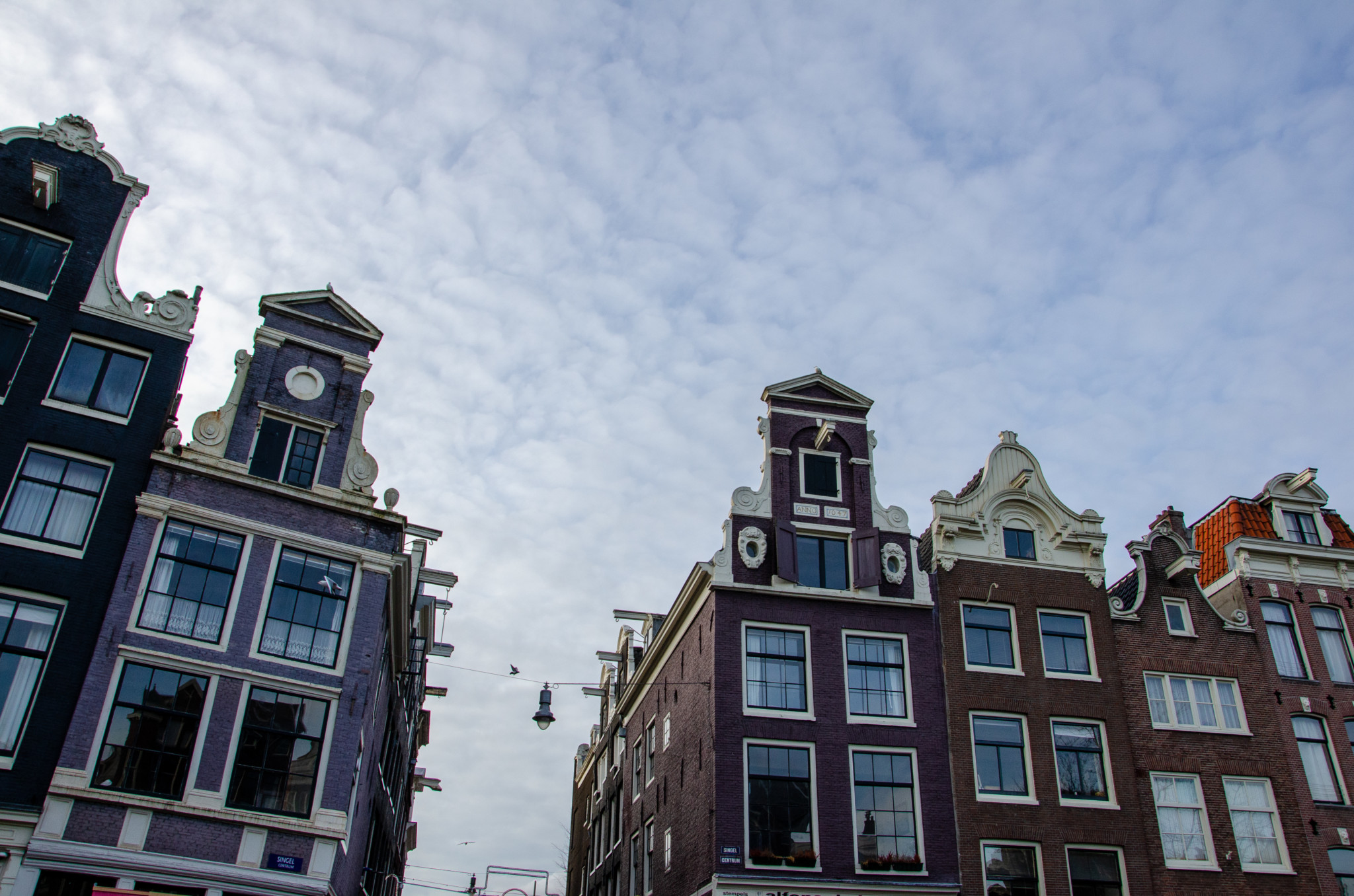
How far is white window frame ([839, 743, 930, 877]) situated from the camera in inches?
987

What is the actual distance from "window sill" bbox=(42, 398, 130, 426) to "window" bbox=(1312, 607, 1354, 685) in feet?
113

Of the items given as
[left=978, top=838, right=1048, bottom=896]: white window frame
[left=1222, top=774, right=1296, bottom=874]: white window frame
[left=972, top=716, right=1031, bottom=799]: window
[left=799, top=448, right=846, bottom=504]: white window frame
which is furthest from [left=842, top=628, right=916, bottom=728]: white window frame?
[left=1222, top=774, right=1296, bottom=874]: white window frame

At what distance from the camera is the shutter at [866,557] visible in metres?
28.2

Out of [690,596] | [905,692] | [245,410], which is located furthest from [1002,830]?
[245,410]

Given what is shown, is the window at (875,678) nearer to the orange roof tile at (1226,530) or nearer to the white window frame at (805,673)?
the white window frame at (805,673)

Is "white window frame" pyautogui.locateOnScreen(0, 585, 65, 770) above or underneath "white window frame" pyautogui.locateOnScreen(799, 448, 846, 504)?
underneath

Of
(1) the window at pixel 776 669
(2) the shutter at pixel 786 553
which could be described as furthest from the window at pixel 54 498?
(2) the shutter at pixel 786 553

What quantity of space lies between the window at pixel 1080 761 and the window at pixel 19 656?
24544mm

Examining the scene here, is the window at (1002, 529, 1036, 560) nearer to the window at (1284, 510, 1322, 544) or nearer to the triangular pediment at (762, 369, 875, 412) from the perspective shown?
the triangular pediment at (762, 369, 875, 412)

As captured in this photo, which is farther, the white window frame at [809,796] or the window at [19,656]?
the white window frame at [809,796]

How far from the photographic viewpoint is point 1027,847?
2611cm

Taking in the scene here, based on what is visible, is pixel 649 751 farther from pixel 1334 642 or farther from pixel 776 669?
pixel 1334 642

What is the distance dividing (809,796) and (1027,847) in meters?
5.84

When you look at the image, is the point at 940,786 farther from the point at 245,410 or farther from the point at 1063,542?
the point at 245,410
